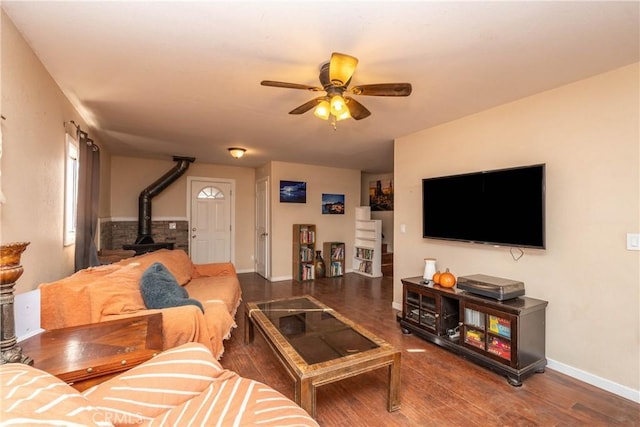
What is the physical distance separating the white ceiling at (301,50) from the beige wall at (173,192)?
2.42m

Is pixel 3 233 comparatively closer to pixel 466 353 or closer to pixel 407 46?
pixel 407 46

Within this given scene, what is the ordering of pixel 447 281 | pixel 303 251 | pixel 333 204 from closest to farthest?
pixel 447 281 < pixel 303 251 < pixel 333 204

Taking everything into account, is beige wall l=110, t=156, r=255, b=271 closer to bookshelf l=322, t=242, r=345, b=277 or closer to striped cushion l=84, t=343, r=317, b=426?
bookshelf l=322, t=242, r=345, b=277

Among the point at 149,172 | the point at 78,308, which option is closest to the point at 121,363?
the point at 78,308

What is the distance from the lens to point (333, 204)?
608cm

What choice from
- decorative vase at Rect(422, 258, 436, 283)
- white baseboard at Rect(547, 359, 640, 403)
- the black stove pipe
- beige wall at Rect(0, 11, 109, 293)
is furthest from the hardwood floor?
the black stove pipe

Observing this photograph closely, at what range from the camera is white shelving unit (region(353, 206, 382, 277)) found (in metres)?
5.86

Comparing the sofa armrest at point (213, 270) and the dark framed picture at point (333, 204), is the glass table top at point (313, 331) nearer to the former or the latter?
the sofa armrest at point (213, 270)

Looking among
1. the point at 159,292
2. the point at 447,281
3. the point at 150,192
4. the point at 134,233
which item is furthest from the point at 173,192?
the point at 447,281

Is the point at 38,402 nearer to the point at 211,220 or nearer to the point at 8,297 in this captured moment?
the point at 8,297

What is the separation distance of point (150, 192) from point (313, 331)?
4249mm

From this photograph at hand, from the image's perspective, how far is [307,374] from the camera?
156 cm

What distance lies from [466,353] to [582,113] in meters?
2.14

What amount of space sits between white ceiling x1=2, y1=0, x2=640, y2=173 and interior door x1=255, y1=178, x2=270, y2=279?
2.71 m
